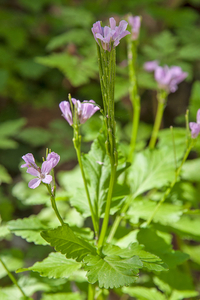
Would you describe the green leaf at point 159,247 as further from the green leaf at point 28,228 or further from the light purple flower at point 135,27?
the light purple flower at point 135,27

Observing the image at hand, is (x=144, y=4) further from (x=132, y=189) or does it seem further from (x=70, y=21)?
(x=132, y=189)

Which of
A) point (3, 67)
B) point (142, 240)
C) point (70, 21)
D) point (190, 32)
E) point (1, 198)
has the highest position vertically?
point (70, 21)

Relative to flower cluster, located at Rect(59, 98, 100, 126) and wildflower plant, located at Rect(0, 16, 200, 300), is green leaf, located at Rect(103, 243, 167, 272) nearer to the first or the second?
wildflower plant, located at Rect(0, 16, 200, 300)

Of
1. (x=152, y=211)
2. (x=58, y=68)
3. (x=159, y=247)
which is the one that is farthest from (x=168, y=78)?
(x=58, y=68)

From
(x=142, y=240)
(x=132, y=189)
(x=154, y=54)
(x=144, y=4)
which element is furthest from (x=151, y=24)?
(x=142, y=240)

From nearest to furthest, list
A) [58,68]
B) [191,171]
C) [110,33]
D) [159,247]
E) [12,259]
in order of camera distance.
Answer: [110,33] → [159,247] → [12,259] → [191,171] → [58,68]

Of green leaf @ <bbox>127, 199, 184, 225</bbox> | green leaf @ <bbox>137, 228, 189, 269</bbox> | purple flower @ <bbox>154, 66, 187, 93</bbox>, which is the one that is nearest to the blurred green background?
purple flower @ <bbox>154, 66, 187, 93</bbox>

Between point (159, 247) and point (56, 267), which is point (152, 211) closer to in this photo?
point (159, 247)
